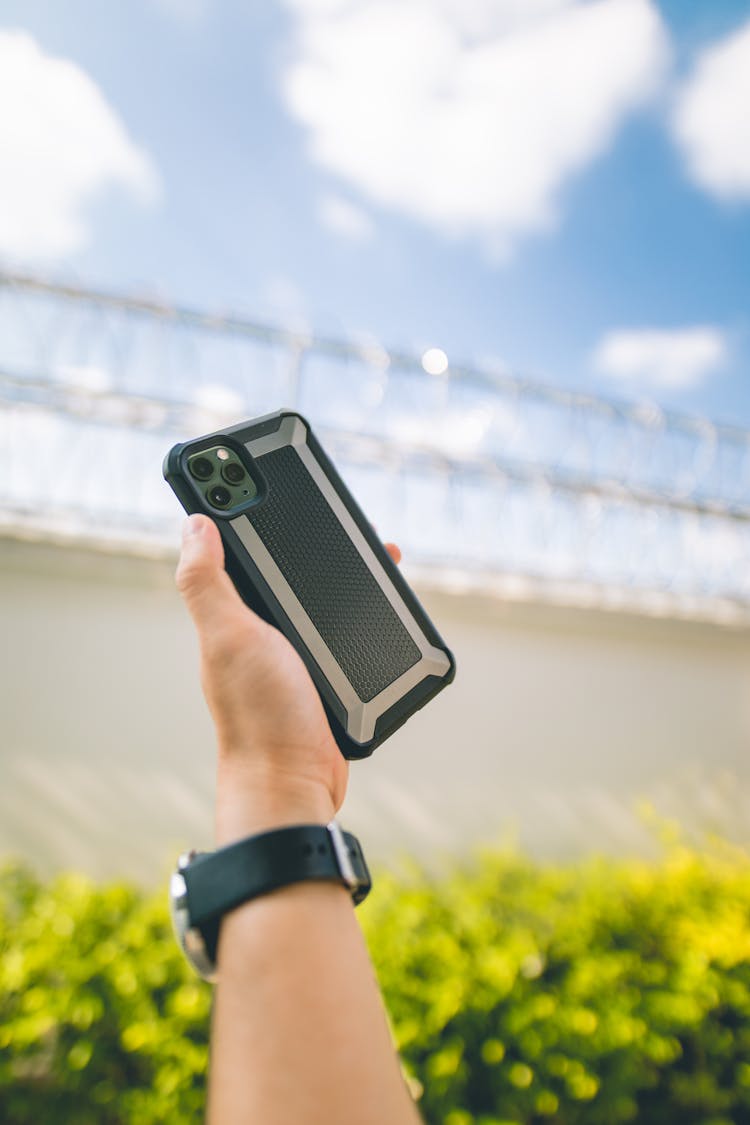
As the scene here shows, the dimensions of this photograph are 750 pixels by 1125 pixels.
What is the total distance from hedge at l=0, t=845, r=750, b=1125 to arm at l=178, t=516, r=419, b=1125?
7.87 feet

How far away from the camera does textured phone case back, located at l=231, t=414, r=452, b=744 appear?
1118 mm

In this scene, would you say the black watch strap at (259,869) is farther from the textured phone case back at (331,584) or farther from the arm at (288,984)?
the textured phone case back at (331,584)

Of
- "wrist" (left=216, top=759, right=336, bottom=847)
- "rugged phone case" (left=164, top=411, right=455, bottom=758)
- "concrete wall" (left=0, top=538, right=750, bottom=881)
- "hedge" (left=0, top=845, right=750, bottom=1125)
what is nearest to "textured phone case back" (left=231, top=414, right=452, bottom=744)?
"rugged phone case" (left=164, top=411, right=455, bottom=758)

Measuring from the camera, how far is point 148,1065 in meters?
2.72

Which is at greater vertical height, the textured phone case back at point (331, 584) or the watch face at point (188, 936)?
the textured phone case back at point (331, 584)

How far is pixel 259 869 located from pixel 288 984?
10cm

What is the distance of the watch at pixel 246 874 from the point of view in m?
0.66

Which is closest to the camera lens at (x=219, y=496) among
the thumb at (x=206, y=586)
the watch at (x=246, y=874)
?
the thumb at (x=206, y=586)

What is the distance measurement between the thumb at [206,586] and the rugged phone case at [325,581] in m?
0.12

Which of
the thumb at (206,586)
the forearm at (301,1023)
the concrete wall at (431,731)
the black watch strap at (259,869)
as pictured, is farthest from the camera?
the concrete wall at (431,731)

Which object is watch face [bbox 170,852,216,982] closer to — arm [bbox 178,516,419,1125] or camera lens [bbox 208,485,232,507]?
arm [bbox 178,516,419,1125]

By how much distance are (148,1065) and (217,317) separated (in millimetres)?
3578

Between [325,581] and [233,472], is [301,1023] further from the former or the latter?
[233,472]

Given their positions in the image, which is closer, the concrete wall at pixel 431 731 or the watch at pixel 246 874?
the watch at pixel 246 874
